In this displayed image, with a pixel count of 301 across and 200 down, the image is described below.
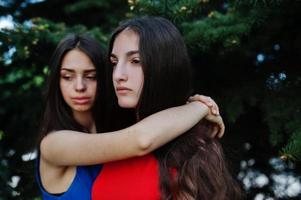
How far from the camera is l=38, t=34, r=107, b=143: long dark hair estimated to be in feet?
8.21

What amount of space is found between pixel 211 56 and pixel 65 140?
110 centimetres

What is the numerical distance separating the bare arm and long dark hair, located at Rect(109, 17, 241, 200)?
9 centimetres

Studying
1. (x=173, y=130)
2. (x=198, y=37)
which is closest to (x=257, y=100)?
(x=198, y=37)

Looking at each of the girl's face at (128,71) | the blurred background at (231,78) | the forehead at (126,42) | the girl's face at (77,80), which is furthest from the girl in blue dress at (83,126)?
the blurred background at (231,78)

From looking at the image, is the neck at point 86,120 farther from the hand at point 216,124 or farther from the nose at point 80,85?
the hand at point 216,124

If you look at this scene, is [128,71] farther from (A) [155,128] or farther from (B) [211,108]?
(B) [211,108]

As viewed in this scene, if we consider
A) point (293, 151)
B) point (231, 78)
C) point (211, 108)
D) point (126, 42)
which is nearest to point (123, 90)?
point (126, 42)

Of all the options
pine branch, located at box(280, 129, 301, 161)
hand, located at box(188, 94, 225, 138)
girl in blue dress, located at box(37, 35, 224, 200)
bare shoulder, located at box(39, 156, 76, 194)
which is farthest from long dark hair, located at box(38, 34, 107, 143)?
pine branch, located at box(280, 129, 301, 161)

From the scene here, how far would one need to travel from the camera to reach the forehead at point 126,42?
2.26 m

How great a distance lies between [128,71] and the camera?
7.35 feet

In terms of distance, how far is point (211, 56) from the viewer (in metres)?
3.04

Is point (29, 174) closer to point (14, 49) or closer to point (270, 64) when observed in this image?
point (14, 49)

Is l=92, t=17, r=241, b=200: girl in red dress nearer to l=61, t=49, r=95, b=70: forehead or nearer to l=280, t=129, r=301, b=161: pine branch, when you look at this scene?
l=61, t=49, r=95, b=70: forehead

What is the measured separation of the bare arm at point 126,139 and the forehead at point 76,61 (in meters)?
0.33
